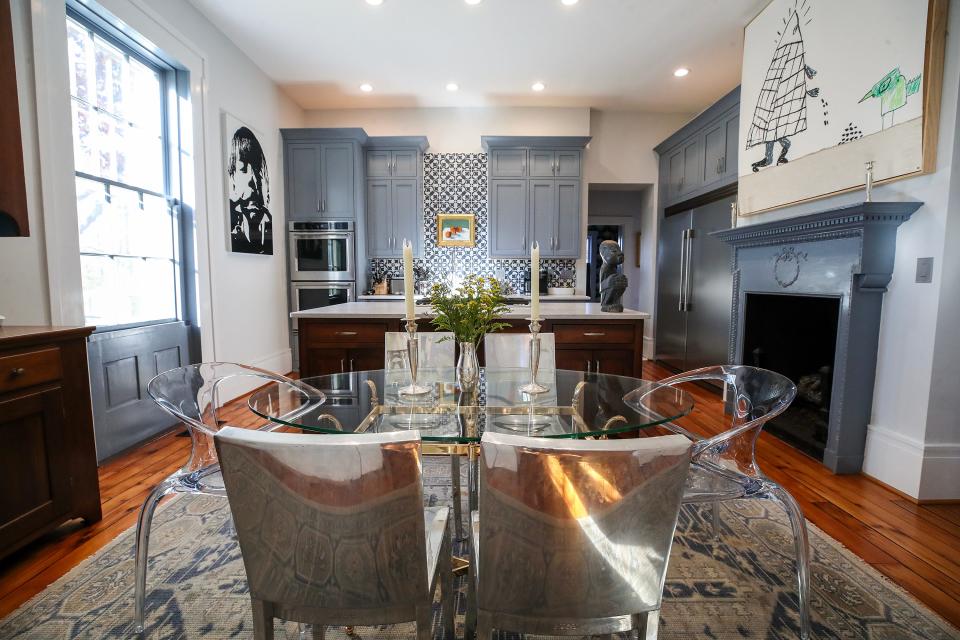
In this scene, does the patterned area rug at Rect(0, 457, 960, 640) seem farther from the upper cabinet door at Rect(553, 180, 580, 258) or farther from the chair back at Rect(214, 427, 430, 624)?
the upper cabinet door at Rect(553, 180, 580, 258)

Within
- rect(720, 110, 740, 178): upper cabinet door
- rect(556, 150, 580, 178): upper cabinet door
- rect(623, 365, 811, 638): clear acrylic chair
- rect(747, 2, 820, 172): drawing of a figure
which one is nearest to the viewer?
rect(623, 365, 811, 638): clear acrylic chair

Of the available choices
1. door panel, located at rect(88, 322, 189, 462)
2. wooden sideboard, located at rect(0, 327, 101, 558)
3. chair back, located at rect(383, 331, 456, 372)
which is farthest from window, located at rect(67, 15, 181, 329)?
chair back, located at rect(383, 331, 456, 372)

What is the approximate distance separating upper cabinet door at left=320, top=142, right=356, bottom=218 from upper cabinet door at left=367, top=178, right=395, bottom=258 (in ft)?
1.09

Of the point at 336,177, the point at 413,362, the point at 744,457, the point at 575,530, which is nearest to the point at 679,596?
the point at 744,457

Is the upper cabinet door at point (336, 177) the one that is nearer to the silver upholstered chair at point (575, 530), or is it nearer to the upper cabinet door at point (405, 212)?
the upper cabinet door at point (405, 212)

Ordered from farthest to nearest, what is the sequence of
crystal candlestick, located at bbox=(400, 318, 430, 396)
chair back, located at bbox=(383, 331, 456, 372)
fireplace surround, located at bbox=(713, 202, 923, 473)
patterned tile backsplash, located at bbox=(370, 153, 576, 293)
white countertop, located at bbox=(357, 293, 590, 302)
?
1. patterned tile backsplash, located at bbox=(370, 153, 576, 293)
2. white countertop, located at bbox=(357, 293, 590, 302)
3. fireplace surround, located at bbox=(713, 202, 923, 473)
4. chair back, located at bbox=(383, 331, 456, 372)
5. crystal candlestick, located at bbox=(400, 318, 430, 396)

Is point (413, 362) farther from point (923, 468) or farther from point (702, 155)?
point (702, 155)

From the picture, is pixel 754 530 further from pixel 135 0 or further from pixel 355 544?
pixel 135 0

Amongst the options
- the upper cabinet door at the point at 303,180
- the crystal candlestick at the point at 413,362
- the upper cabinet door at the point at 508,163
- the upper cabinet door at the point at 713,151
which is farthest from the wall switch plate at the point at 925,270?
the upper cabinet door at the point at 303,180

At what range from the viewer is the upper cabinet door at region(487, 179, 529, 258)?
17.5 ft

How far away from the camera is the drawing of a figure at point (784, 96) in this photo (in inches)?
112

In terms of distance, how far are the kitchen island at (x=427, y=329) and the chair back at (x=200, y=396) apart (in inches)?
41.9

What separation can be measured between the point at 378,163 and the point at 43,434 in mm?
4314

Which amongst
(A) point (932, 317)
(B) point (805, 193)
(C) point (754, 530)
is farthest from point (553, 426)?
(B) point (805, 193)
